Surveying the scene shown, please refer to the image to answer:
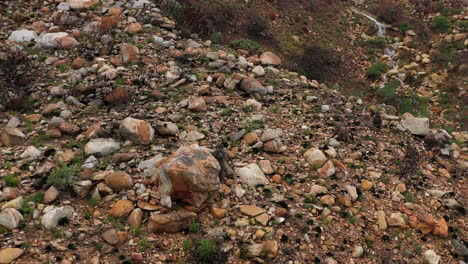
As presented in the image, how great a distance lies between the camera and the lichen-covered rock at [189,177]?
540 centimetres

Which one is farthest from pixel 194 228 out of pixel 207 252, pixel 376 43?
pixel 376 43

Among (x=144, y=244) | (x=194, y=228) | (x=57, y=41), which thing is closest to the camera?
(x=144, y=244)

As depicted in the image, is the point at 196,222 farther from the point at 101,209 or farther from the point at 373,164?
the point at 373,164

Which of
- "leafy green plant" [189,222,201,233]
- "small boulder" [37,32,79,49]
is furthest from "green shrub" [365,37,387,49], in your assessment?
"leafy green plant" [189,222,201,233]

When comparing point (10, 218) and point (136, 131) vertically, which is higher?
point (136, 131)

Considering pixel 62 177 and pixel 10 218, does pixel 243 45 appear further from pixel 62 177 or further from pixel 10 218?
pixel 10 218

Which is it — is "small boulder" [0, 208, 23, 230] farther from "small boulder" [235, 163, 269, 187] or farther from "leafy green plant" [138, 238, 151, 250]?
"small boulder" [235, 163, 269, 187]

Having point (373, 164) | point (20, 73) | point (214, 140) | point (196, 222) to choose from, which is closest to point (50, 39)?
point (20, 73)

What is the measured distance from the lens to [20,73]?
903 cm

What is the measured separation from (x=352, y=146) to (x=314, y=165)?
1.57 metres

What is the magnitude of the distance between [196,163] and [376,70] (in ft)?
46.6

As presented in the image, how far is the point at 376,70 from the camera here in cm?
1677

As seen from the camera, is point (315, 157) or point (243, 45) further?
point (243, 45)

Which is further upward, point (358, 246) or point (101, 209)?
point (358, 246)
